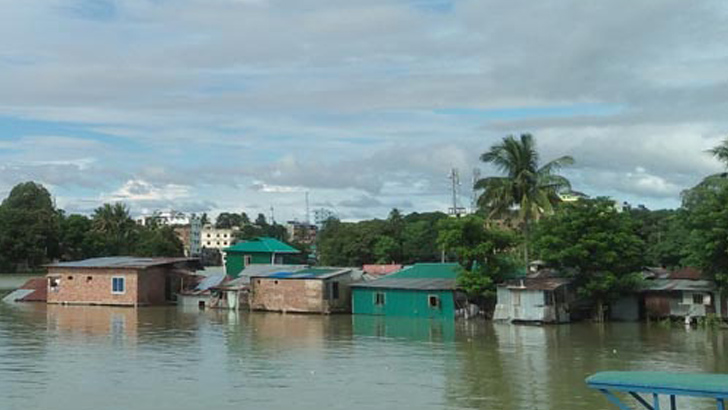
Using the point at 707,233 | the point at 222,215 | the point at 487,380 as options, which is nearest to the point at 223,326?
the point at 487,380

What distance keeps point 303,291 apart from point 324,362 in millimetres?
18617

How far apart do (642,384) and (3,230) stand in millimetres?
72223

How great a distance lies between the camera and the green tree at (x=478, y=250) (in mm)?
36125

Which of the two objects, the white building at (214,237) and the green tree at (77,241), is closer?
the green tree at (77,241)

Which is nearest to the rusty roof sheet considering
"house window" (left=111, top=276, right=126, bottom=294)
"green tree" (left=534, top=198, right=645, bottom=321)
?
"green tree" (left=534, top=198, right=645, bottom=321)

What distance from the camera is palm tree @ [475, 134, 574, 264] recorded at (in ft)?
131

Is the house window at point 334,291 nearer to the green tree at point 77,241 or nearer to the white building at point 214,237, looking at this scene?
the green tree at point 77,241

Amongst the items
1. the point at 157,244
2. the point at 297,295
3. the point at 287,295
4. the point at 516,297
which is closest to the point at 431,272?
the point at 516,297

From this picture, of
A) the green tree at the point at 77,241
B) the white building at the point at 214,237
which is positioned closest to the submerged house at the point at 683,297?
the green tree at the point at 77,241

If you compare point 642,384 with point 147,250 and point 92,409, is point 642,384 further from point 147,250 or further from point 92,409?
point 147,250

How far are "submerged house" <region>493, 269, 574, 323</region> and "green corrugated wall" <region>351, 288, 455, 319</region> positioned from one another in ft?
8.57

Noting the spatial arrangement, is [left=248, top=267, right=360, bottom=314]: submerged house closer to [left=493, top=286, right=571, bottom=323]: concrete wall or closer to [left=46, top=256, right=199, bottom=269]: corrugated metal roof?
[left=46, top=256, right=199, bottom=269]: corrugated metal roof

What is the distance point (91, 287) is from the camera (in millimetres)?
46562

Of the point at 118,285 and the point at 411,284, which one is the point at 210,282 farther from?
the point at 411,284
